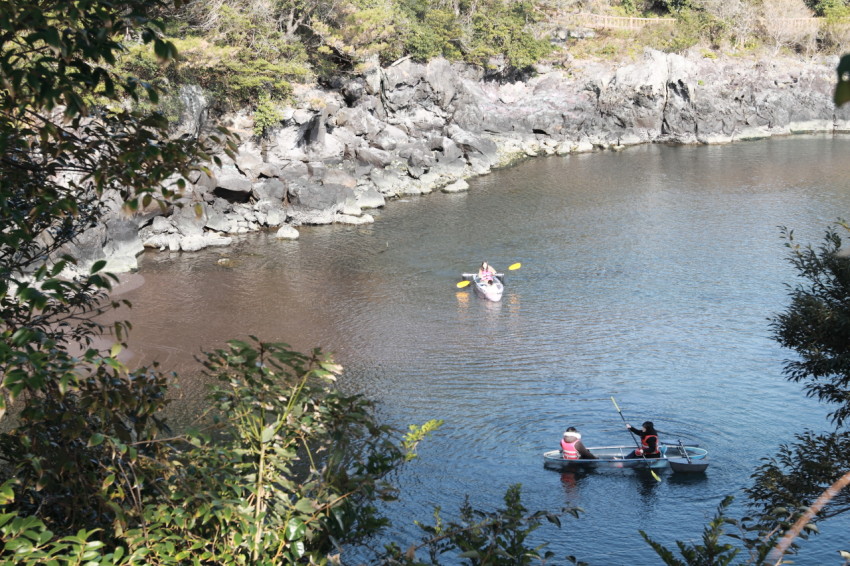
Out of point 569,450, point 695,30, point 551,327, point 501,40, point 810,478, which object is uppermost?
point 695,30

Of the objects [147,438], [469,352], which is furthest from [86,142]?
[469,352]

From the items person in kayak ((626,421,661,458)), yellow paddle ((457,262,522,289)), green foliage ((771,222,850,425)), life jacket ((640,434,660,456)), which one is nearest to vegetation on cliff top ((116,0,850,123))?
yellow paddle ((457,262,522,289))

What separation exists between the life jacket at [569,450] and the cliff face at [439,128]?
19902mm

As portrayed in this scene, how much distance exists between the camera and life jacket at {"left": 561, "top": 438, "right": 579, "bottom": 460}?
17.4m

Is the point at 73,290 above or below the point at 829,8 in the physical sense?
below

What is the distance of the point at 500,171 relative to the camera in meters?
52.1

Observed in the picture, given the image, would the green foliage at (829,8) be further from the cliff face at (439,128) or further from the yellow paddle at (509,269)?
the yellow paddle at (509,269)

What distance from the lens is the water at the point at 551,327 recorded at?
1708cm

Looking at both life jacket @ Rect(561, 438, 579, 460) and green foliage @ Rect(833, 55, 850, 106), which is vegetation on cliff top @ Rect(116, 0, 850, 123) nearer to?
life jacket @ Rect(561, 438, 579, 460)

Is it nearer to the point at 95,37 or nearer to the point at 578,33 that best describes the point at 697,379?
the point at 95,37

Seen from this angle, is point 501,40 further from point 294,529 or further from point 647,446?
point 294,529

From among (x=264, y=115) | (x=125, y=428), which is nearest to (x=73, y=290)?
(x=125, y=428)

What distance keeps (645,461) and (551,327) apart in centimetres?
873

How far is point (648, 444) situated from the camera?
17.5 metres
